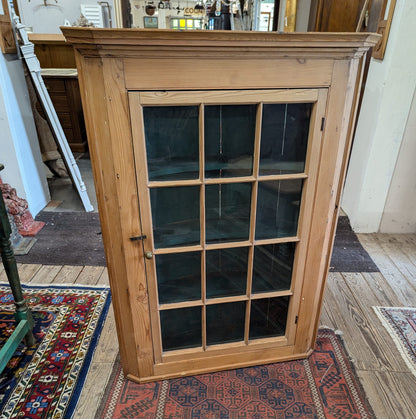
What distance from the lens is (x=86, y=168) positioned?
4172 mm

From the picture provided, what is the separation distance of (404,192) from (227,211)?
6.76ft

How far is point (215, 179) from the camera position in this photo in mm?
1264

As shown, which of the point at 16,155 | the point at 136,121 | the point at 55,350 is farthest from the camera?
the point at 16,155

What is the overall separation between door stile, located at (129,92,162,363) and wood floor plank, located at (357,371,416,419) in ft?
3.22

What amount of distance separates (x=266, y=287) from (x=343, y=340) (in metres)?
0.67

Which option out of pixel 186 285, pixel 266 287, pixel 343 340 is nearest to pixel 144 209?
pixel 186 285

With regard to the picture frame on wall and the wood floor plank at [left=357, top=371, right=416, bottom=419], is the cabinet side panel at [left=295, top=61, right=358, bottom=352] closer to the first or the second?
the wood floor plank at [left=357, top=371, right=416, bottom=419]

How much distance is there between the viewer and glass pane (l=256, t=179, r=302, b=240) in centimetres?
134

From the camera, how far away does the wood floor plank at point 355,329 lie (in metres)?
1.75

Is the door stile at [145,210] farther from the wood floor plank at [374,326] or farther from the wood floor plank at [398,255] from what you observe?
the wood floor plank at [398,255]

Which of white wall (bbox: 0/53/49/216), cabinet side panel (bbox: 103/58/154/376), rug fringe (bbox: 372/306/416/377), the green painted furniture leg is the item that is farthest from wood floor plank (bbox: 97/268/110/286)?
rug fringe (bbox: 372/306/416/377)

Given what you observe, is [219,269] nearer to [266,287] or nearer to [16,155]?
[266,287]

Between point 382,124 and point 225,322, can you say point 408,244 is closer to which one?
point 382,124

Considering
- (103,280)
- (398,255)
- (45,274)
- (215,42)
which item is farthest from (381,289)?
(45,274)
